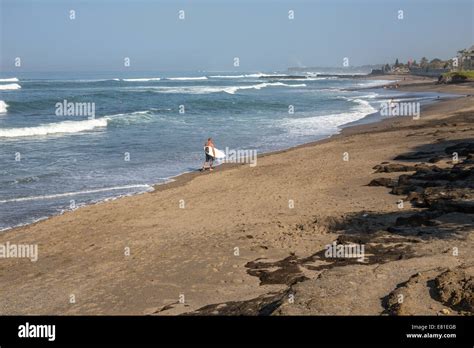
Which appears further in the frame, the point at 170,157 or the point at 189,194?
the point at 170,157

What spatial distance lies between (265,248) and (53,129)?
23.4 m

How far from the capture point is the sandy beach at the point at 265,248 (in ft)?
19.0

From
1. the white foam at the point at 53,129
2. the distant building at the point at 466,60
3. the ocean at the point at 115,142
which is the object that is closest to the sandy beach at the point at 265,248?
the ocean at the point at 115,142

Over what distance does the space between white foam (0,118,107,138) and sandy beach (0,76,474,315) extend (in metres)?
15.6

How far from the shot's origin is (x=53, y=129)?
2881cm

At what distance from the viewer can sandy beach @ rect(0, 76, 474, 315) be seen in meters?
5.79

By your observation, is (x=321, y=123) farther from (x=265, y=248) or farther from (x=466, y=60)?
(x=466, y=60)

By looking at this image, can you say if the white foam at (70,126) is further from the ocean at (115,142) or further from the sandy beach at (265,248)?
the sandy beach at (265,248)

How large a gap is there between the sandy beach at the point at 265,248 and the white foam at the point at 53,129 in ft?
51.0

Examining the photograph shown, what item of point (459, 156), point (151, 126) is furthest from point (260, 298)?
point (151, 126)

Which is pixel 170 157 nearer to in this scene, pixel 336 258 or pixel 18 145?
pixel 18 145

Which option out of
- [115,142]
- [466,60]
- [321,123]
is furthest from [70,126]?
[466,60]

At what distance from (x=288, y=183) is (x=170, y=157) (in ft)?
24.9

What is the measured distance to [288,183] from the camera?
14.1m
